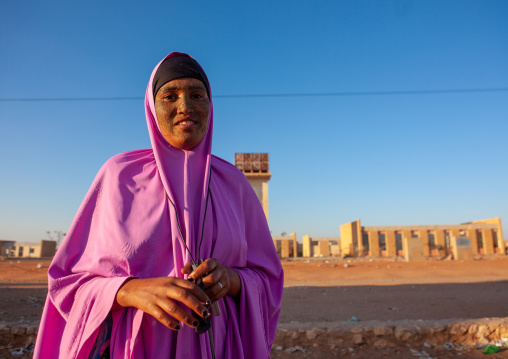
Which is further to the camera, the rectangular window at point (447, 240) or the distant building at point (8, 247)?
the distant building at point (8, 247)

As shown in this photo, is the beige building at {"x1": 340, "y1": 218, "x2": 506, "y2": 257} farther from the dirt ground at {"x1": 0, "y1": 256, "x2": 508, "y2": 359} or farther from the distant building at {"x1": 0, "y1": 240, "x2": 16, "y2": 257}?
the distant building at {"x1": 0, "y1": 240, "x2": 16, "y2": 257}

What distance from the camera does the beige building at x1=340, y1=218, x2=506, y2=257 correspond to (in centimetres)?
2848

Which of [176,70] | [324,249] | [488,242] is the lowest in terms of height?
[324,249]

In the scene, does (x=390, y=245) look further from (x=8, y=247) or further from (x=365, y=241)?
(x=8, y=247)

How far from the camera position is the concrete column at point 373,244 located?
28.2 meters

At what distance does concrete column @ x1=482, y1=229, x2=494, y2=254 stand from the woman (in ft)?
111

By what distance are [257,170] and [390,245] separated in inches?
511

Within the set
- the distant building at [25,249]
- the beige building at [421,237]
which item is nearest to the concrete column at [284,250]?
the beige building at [421,237]

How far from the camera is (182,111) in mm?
1199

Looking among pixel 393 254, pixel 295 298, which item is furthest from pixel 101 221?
pixel 393 254

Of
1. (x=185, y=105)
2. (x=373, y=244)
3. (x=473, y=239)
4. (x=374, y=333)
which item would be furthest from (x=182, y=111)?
(x=473, y=239)

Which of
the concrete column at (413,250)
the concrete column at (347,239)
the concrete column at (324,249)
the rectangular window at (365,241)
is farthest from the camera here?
the concrete column at (324,249)

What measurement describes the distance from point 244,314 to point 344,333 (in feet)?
11.8

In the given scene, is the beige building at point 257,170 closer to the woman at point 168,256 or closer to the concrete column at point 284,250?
the concrete column at point 284,250
